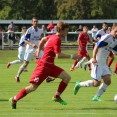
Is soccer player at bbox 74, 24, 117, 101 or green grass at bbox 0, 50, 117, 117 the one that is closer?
green grass at bbox 0, 50, 117, 117

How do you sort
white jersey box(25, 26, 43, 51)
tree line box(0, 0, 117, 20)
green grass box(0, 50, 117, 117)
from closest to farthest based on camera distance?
green grass box(0, 50, 117, 117) < white jersey box(25, 26, 43, 51) < tree line box(0, 0, 117, 20)

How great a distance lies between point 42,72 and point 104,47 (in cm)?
176

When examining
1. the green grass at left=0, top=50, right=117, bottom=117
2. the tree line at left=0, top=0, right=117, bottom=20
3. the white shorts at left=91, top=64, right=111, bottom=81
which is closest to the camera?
the green grass at left=0, top=50, right=117, bottom=117

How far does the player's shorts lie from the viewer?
430 inches

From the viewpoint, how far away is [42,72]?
11016 millimetres

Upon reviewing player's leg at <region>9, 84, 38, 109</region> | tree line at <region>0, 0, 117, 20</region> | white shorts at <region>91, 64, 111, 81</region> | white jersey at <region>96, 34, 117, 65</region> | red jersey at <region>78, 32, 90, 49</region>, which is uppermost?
white jersey at <region>96, 34, 117, 65</region>

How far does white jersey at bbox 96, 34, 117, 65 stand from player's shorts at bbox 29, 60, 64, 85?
1.20 metres

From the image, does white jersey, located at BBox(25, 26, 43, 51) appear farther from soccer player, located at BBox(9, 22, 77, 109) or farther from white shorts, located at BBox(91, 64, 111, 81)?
soccer player, located at BBox(9, 22, 77, 109)

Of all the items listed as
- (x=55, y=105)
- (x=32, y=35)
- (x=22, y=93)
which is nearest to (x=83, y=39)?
(x=32, y=35)

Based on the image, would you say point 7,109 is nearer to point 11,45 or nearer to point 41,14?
point 11,45

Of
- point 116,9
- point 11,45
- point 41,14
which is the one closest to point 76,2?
point 116,9

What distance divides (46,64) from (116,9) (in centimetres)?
5981

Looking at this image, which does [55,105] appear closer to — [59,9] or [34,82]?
[34,82]

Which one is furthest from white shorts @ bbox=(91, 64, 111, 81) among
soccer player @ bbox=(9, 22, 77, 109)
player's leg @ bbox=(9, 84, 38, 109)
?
player's leg @ bbox=(9, 84, 38, 109)
